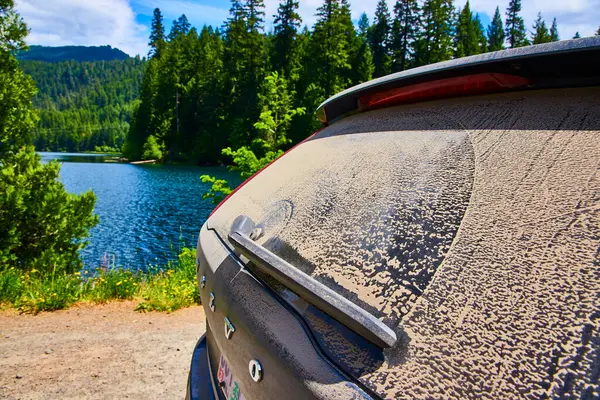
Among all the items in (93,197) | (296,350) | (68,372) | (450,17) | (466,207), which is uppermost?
(450,17)

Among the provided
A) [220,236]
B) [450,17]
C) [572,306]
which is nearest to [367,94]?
[220,236]

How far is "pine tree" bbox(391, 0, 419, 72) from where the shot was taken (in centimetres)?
5074

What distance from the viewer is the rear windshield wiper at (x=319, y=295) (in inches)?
29.8

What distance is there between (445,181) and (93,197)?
327 inches

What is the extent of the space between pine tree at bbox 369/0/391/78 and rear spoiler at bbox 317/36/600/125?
55.2 meters

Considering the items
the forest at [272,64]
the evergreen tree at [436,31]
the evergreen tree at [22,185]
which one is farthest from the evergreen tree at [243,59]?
the evergreen tree at [22,185]

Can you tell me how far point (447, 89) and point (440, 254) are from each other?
62 centimetres

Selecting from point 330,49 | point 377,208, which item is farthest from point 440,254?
point 330,49

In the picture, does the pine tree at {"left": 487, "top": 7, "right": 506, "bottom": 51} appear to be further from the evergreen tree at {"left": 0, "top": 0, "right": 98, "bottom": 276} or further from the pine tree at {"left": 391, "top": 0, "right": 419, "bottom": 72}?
the evergreen tree at {"left": 0, "top": 0, "right": 98, "bottom": 276}

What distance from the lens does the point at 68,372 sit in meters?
3.30

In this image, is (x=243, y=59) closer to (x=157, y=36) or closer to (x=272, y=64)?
(x=272, y=64)

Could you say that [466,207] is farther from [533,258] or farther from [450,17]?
[450,17]

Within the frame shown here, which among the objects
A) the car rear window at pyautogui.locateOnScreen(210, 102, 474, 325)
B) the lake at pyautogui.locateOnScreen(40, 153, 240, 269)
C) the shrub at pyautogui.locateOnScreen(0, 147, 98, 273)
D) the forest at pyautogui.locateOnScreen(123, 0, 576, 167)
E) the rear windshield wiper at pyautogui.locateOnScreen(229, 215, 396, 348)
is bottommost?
the lake at pyautogui.locateOnScreen(40, 153, 240, 269)

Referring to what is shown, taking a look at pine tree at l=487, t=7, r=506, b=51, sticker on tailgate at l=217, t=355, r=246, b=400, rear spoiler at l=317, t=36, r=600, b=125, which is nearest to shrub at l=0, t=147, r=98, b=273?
sticker on tailgate at l=217, t=355, r=246, b=400
